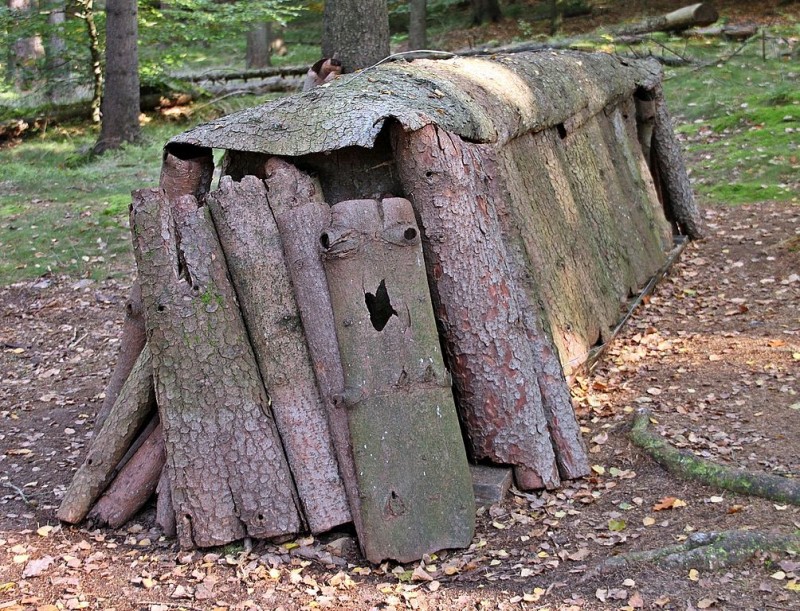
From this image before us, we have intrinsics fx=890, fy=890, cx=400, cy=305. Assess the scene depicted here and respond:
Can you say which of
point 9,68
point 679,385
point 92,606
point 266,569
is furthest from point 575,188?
point 9,68

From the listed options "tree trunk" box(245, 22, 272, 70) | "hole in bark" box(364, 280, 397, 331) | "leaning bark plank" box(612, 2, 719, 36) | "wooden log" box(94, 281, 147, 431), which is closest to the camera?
"hole in bark" box(364, 280, 397, 331)

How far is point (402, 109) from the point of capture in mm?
5047

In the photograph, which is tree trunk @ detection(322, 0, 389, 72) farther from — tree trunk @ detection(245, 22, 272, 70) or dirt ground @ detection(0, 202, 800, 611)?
tree trunk @ detection(245, 22, 272, 70)

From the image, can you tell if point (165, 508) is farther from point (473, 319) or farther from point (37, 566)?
point (473, 319)

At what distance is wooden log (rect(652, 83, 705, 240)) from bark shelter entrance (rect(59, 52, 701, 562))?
4.67 m

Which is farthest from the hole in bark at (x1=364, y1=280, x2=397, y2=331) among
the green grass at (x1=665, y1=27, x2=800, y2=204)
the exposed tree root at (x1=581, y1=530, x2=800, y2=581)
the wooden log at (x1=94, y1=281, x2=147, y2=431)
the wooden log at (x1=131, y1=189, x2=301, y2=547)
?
the green grass at (x1=665, y1=27, x2=800, y2=204)

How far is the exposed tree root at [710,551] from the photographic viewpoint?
4.16 meters

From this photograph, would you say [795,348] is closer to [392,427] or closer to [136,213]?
[392,427]

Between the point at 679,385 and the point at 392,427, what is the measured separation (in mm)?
2745

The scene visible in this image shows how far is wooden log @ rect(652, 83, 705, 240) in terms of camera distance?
394 inches

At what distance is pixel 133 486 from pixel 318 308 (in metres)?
1.52

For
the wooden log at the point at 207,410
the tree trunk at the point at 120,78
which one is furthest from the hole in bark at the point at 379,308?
the tree trunk at the point at 120,78

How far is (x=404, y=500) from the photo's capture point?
455 cm

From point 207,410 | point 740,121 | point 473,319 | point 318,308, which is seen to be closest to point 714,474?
point 473,319
